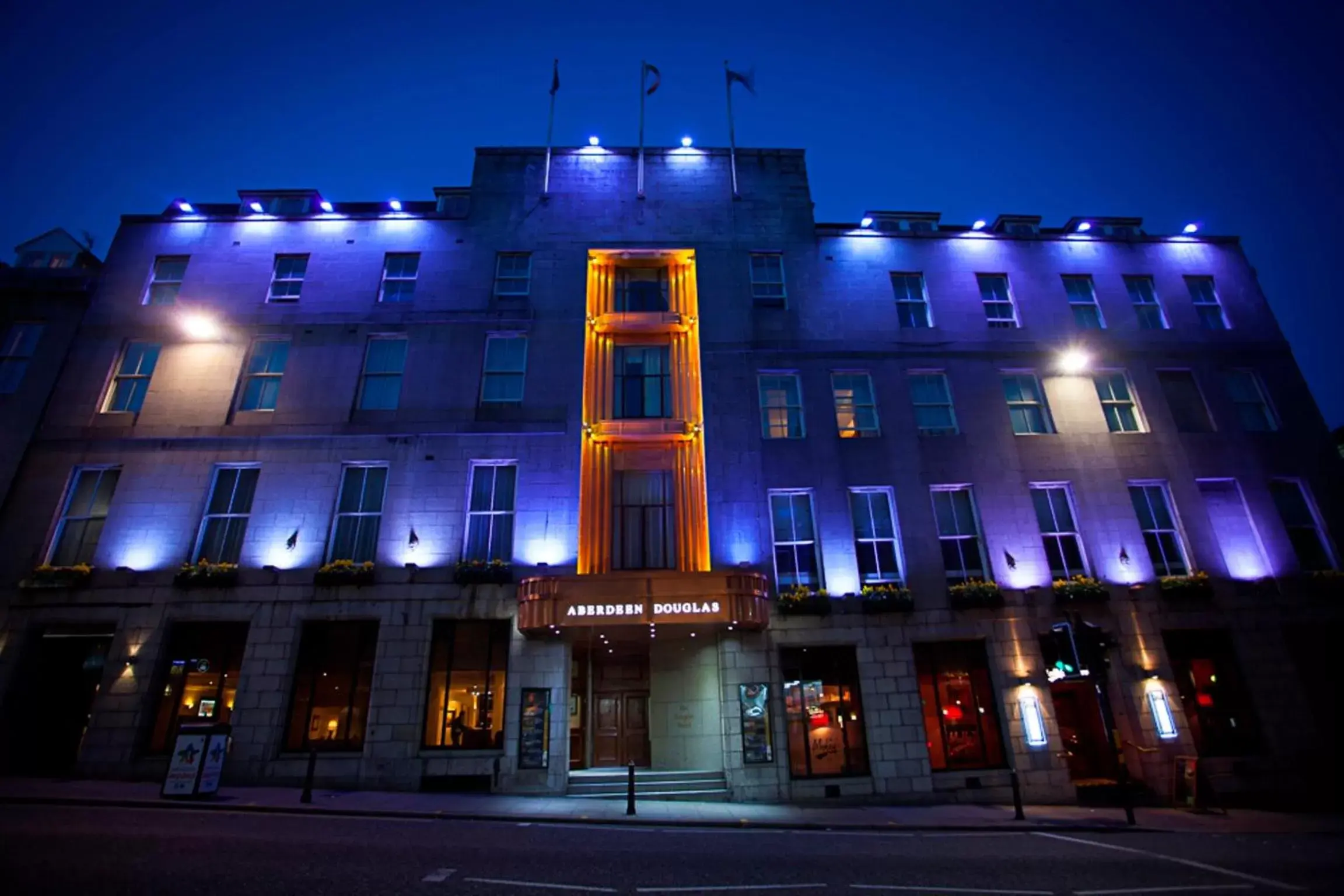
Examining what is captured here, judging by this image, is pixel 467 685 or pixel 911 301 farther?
pixel 911 301

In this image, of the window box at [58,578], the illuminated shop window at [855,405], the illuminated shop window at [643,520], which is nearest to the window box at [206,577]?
the window box at [58,578]

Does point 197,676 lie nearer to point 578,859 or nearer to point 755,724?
point 578,859

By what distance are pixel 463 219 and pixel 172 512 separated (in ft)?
44.7

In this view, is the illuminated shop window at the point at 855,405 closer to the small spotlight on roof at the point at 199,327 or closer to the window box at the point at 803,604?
the window box at the point at 803,604

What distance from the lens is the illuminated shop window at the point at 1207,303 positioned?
22.4m

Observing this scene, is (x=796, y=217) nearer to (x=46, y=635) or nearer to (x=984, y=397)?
(x=984, y=397)

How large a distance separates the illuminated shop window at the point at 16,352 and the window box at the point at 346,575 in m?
13.0

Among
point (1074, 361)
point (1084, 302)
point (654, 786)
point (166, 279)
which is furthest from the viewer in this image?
point (1084, 302)

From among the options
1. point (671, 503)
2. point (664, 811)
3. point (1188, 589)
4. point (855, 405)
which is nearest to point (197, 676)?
point (664, 811)

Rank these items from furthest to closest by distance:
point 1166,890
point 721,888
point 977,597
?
1. point 977,597
2. point 1166,890
3. point 721,888

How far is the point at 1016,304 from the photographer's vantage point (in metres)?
22.0

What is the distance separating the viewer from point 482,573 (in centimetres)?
1703

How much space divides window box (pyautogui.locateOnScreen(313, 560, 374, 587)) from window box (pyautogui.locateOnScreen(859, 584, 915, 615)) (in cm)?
1444

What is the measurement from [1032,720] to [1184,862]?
658 cm
